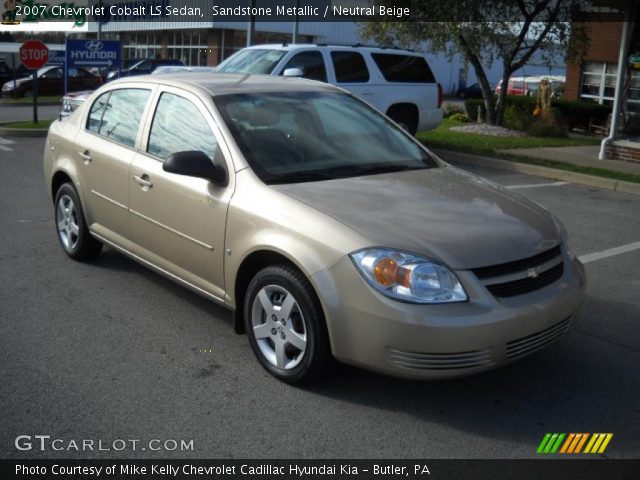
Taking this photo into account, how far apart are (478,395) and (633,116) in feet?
56.7

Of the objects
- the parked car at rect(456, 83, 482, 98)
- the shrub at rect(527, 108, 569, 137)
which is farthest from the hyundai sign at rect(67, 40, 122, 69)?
the parked car at rect(456, 83, 482, 98)

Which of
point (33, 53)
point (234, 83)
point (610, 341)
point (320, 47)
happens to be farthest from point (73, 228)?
point (33, 53)

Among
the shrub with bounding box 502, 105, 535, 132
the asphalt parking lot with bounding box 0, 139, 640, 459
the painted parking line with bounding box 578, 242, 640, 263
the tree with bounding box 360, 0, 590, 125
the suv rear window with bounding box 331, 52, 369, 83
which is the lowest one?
the asphalt parking lot with bounding box 0, 139, 640, 459

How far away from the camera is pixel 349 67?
45.8 feet

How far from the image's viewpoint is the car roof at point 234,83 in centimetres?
526

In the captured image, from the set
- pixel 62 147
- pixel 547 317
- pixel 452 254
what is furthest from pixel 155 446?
pixel 62 147

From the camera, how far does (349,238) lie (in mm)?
3926

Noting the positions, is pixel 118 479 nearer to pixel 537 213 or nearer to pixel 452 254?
pixel 452 254

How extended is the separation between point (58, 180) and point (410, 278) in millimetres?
4109

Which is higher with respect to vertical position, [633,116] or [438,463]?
[633,116]

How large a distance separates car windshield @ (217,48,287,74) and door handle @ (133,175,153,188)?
26.5 feet

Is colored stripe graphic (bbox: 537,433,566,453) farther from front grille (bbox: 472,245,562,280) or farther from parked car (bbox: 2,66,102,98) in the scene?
parked car (bbox: 2,66,102,98)

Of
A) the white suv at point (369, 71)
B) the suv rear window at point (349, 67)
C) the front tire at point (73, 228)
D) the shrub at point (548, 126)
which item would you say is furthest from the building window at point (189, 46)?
the front tire at point (73, 228)

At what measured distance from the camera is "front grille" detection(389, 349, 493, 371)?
377cm
